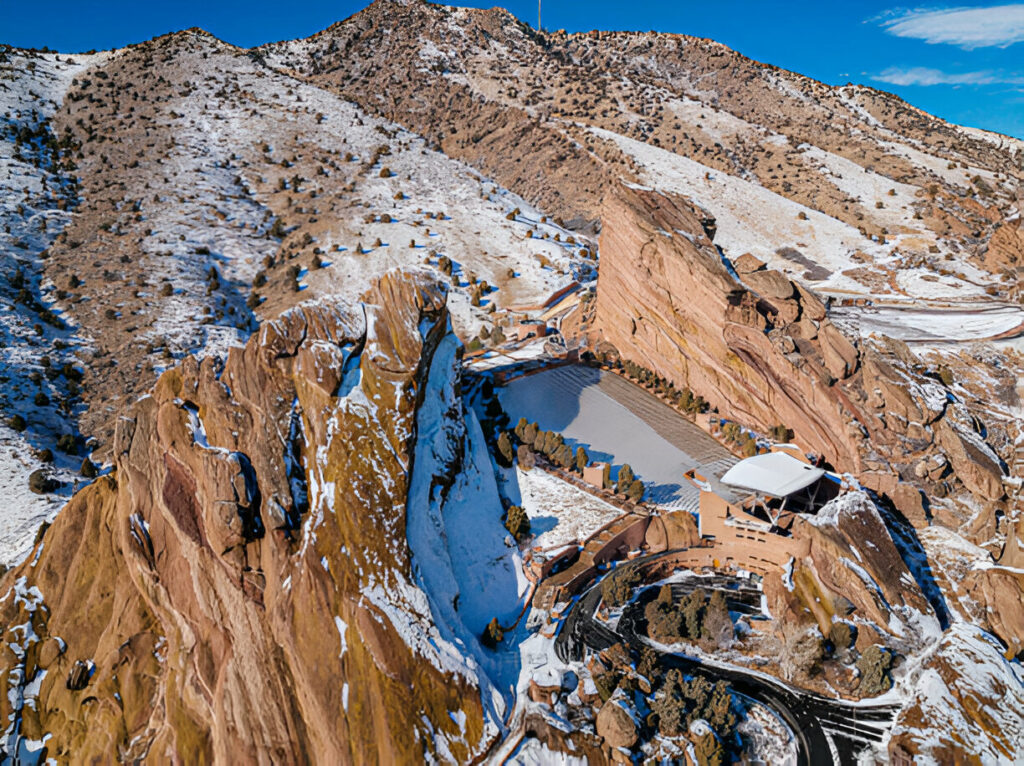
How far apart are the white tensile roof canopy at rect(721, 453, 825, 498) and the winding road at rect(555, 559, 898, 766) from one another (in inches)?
275

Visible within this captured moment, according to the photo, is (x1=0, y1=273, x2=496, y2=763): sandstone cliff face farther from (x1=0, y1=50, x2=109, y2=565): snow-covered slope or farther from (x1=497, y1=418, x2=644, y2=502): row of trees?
(x1=0, y1=50, x2=109, y2=565): snow-covered slope

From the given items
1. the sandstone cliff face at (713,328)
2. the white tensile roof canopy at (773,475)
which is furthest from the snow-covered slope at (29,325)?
the sandstone cliff face at (713,328)

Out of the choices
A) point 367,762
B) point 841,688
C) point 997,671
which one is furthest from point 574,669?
point 997,671

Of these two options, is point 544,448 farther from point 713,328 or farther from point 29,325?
point 29,325

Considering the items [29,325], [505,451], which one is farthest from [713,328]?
[29,325]

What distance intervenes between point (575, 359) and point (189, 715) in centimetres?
2670

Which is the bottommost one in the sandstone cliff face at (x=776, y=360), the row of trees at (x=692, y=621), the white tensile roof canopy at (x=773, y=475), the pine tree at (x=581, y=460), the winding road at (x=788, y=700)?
the winding road at (x=788, y=700)

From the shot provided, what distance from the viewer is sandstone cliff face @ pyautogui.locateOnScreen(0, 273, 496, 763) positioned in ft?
56.0

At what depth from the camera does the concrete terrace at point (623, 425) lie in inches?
1160

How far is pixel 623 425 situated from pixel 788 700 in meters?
15.5

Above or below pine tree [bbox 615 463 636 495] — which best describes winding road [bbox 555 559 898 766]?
below

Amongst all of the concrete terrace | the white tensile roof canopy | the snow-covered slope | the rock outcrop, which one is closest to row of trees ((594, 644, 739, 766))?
the rock outcrop

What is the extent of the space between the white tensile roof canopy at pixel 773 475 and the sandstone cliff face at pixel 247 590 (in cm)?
1381

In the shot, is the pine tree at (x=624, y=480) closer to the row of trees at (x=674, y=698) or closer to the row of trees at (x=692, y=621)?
the row of trees at (x=692, y=621)
